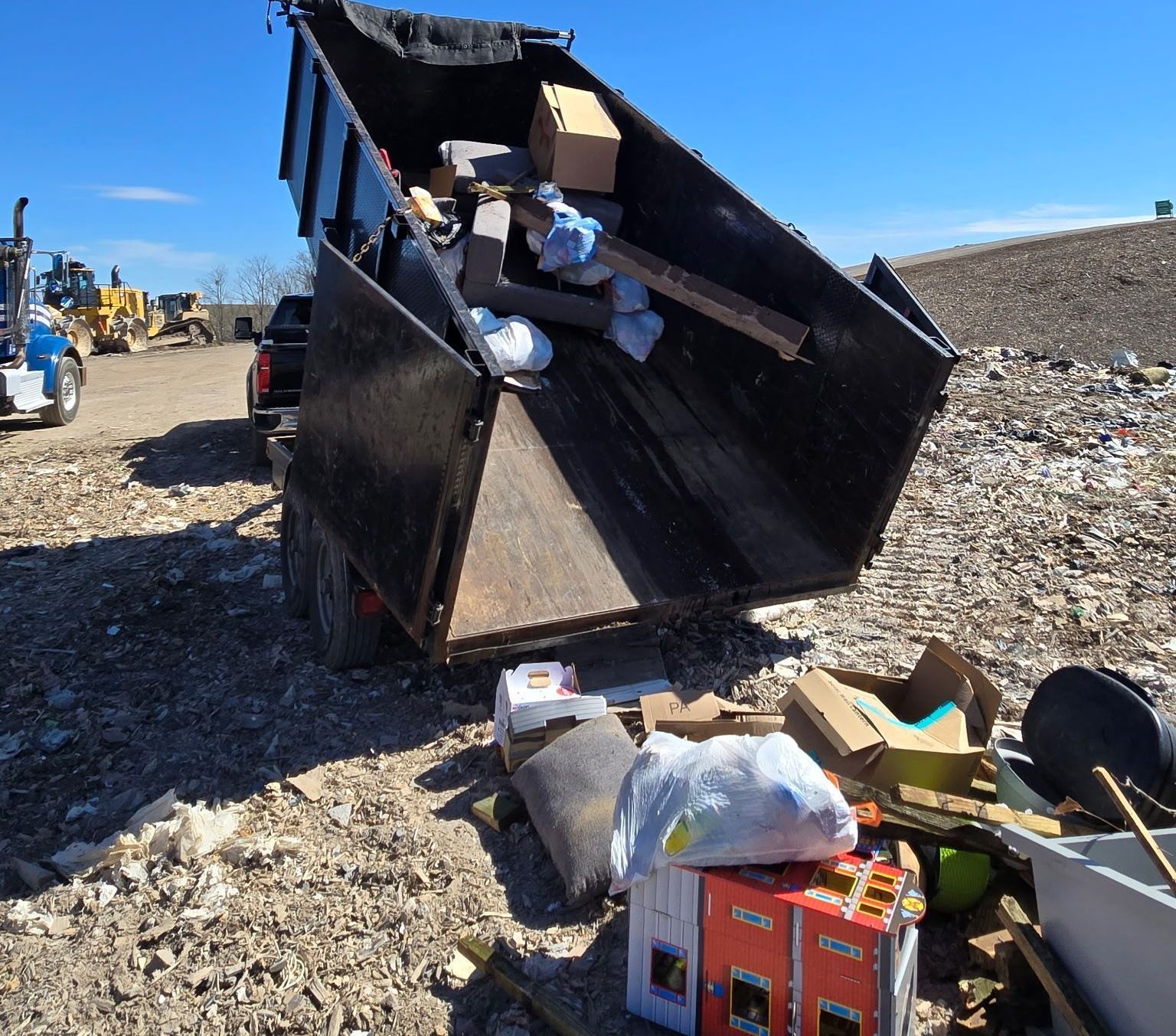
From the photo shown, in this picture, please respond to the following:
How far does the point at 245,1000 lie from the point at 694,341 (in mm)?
3771

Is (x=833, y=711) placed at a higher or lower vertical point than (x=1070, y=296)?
lower

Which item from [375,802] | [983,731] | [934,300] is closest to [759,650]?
[983,731]

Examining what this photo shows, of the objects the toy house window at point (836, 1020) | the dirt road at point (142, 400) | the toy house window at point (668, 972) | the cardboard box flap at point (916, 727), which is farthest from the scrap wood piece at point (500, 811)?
the dirt road at point (142, 400)

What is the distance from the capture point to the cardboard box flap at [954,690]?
3.38 meters

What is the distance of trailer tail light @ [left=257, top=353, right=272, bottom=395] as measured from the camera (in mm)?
8148

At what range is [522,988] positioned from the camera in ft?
7.85

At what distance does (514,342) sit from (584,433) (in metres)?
0.61

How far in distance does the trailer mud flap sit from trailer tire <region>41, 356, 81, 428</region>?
9.47 metres

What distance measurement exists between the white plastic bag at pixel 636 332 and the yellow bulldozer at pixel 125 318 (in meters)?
12.5

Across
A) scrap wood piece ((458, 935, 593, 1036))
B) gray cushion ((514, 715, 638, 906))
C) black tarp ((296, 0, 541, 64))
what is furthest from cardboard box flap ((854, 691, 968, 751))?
black tarp ((296, 0, 541, 64))

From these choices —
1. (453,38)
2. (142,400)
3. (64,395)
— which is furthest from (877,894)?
(142,400)

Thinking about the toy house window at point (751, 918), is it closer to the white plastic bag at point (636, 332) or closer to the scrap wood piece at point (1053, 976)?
→ the scrap wood piece at point (1053, 976)

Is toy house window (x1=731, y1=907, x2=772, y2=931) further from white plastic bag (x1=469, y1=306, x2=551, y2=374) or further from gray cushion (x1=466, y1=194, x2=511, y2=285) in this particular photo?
gray cushion (x1=466, y1=194, x2=511, y2=285)

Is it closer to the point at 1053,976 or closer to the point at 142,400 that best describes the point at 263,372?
the point at 142,400
